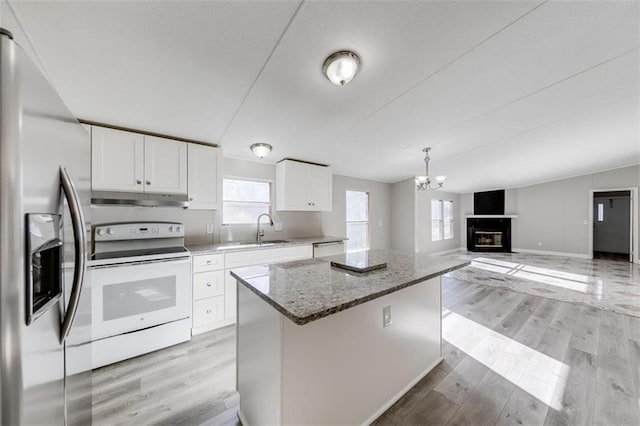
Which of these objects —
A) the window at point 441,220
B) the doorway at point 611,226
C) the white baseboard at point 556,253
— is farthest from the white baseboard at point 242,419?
the doorway at point 611,226

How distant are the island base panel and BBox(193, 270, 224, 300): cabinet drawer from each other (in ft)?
4.05

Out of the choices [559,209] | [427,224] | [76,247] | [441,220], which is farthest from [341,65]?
[559,209]

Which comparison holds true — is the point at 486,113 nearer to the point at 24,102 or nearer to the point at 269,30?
the point at 269,30

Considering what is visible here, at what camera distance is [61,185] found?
0.78 m

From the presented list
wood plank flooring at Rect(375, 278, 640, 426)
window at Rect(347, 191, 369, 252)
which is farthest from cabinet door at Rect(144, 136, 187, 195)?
window at Rect(347, 191, 369, 252)

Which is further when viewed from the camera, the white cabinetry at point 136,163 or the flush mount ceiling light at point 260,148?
the flush mount ceiling light at point 260,148

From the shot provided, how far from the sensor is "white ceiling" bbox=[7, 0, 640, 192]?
134 centimetres

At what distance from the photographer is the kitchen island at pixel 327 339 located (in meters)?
1.06

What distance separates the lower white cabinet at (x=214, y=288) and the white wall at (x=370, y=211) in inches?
80.9

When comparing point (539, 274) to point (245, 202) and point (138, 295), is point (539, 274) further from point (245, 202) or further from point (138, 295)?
point (138, 295)

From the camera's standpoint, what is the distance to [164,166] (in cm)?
253

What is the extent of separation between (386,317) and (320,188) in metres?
2.69

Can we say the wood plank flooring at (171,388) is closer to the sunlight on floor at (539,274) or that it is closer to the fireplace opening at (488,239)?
the sunlight on floor at (539,274)

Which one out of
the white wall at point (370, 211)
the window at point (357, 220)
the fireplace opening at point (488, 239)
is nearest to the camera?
the white wall at point (370, 211)
